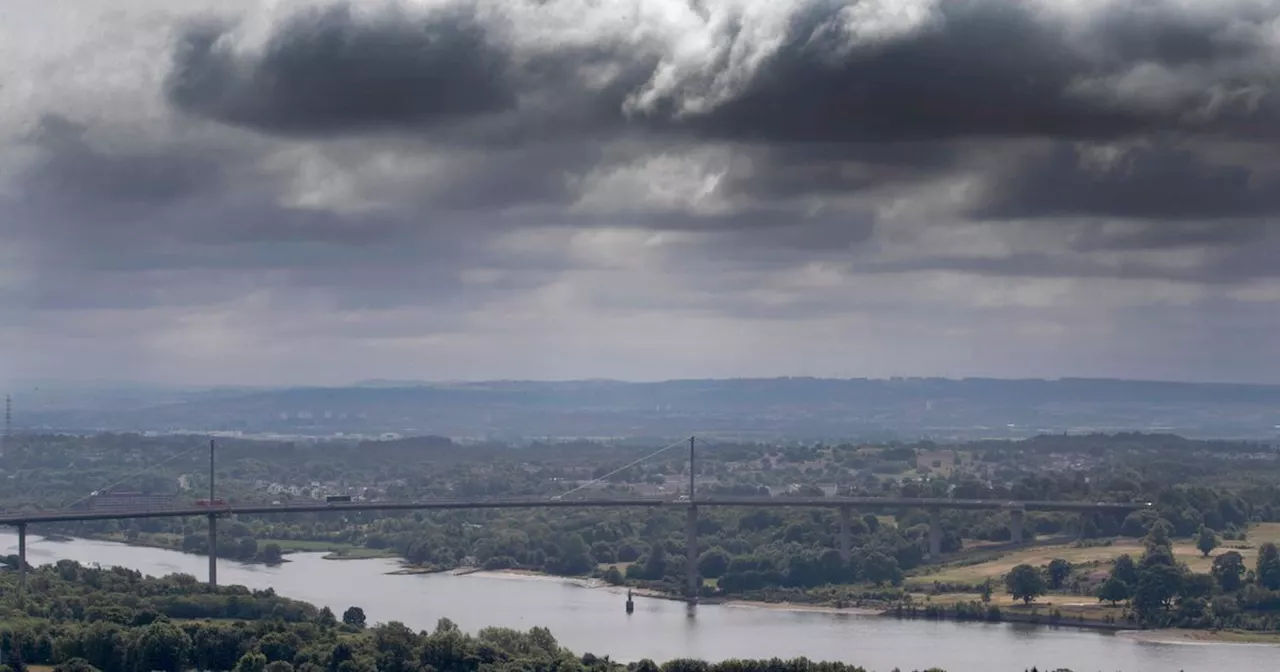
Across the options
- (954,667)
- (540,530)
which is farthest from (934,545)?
(954,667)

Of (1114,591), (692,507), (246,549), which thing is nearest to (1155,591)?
(1114,591)

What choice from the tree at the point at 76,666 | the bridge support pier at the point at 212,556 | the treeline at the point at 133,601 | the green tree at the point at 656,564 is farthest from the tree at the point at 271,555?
the tree at the point at 76,666

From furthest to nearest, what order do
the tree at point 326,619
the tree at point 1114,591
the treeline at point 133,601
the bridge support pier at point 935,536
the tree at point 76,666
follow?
1. the bridge support pier at point 935,536
2. the tree at point 1114,591
3. the tree at point 326,619
4. the treeline at point 133,601
5. the tree at point 76,666

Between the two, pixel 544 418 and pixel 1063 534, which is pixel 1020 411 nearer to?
pixel 544 418

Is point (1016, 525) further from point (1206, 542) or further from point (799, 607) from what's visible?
point (799, 607)

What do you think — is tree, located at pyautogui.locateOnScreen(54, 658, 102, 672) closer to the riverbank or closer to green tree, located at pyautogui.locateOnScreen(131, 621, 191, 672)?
green tree, located at pyautogui.locateOnScreen(131, 621, 191, 672)

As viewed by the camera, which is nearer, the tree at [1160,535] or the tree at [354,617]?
the tree at [354,617]

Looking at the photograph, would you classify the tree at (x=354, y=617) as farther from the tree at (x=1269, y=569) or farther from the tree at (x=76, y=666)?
the tree at (x=1269, y=569)
